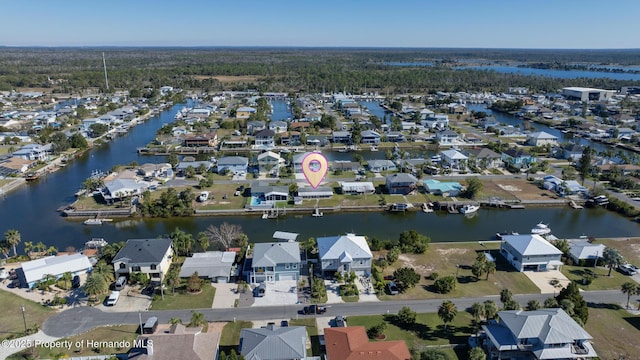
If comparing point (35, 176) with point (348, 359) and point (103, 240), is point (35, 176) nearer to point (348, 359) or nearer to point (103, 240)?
point (103, 240)

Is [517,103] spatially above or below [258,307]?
above

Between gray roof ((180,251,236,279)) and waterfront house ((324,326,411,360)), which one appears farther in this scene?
gray roof ((180,251,236,279))

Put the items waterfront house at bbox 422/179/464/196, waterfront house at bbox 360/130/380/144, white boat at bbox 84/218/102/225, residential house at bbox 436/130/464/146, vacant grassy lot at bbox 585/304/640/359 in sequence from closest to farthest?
vacant grassy lot at bbox 585/304/640/359
white boat at bbox 84/218/102/225
waterfront house at bbox 422/179/464/196
waterfront house at bbox 360/130/380/144
residential house at bbox 436/130/464/146

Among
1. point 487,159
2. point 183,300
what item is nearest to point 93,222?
point 183,300

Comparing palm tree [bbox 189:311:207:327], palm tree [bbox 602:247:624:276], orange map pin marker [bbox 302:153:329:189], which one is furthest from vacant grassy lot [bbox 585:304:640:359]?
orange map pin marker [bbox 302:153:329:189]

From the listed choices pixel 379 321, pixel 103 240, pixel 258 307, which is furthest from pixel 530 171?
pixel 103 240

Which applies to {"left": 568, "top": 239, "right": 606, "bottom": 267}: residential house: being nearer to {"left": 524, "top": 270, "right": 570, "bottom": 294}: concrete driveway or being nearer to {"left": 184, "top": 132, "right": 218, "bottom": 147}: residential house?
{"left": 524, "top": 270, "right": 570, "bottom": 294}: concrete driveway

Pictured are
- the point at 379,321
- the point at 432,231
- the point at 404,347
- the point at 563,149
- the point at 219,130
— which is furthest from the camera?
the point at 219,130

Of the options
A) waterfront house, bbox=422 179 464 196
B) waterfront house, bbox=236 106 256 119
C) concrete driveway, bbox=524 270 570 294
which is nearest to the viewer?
concrete driveway, bbox=524 270 570 294
